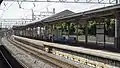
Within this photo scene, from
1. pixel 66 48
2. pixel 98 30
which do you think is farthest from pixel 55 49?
pixel 98 30

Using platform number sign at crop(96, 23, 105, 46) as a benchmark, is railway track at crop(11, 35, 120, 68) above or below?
below

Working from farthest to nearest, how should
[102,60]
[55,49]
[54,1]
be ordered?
[54,1], [55,49], [102,60]

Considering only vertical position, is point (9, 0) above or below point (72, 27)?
above

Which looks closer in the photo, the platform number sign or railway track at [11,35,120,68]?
railway track at [11,35,120,68]

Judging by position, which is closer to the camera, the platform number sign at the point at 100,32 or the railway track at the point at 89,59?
the railway track at the point at 89,59

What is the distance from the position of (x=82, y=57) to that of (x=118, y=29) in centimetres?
349

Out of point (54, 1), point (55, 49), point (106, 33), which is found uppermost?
point (54, 1)

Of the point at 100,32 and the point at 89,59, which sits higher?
the point at 100,32

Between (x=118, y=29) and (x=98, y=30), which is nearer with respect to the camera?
(x=118, y=29)

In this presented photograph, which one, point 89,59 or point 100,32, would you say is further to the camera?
point 100,32

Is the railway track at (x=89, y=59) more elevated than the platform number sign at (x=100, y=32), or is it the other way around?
the platform number sign at (x=100, y=32)

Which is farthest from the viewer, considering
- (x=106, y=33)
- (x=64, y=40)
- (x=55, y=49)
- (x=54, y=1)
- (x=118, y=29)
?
(x=64, y=40)

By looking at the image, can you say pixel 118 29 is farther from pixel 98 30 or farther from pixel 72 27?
pixel 72 27

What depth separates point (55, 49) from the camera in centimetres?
2842
